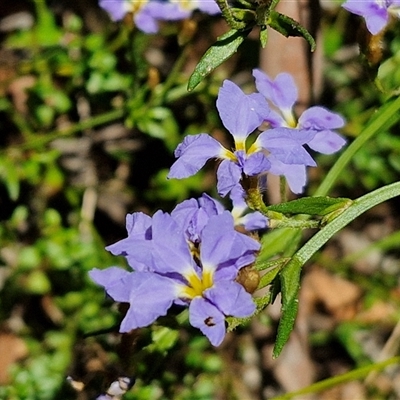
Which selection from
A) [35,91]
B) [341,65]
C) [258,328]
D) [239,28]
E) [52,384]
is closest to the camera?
[239,28]

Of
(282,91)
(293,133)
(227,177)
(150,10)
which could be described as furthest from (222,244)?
(150,10)

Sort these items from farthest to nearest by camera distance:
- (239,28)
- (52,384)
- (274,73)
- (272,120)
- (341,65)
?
(341,65) < (274,73) < (52,384) < (272,120) < (239,28)

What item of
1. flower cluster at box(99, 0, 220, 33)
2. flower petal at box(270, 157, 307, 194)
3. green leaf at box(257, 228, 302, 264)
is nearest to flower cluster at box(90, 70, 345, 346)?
flower petal at box(270, 157, 307, 194)

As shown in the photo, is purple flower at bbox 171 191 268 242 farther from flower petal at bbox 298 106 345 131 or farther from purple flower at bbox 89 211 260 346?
flower petal at bbox 298 106 345 131

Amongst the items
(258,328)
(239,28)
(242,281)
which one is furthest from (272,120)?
(258,328)

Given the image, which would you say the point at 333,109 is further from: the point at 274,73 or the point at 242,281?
the point at 242,281

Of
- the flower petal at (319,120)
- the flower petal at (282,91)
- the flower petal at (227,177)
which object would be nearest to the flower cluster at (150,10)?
the flower petal at (282,91)

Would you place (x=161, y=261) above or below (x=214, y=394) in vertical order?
above

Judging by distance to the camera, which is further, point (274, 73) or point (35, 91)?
point (35, 91)
